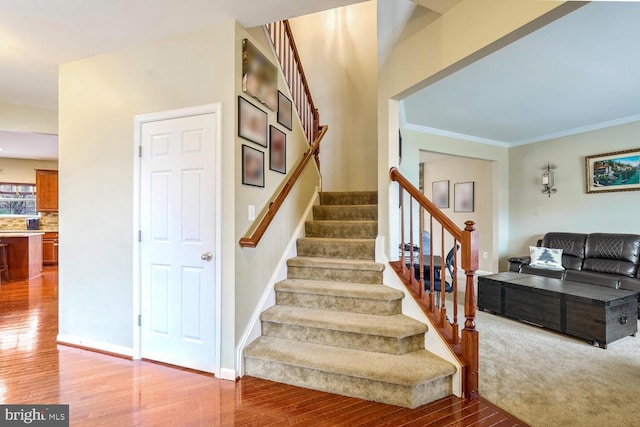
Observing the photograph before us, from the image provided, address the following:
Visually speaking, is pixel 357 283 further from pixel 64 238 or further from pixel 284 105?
pixel 64 238

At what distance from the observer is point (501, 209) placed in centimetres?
612

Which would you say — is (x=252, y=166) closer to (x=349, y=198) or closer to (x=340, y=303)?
(x=340, y=303)

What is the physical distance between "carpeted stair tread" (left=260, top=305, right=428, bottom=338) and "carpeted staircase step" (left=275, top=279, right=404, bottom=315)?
53 mm

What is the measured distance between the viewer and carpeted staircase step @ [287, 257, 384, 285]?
283cm

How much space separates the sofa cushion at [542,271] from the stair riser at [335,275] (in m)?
3.22

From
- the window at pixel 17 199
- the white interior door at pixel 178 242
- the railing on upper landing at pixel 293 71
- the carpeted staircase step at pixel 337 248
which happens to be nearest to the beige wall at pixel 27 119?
the white interior door at pixel 178 242

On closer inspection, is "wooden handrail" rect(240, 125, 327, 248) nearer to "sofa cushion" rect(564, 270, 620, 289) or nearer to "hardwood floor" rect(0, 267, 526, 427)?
"hardwood floor" rect(0, 267, 526, 427)

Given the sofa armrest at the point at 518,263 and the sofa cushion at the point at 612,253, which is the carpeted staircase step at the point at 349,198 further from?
the sofa cushion at the point at 612,253

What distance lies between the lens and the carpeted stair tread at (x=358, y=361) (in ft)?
6.56

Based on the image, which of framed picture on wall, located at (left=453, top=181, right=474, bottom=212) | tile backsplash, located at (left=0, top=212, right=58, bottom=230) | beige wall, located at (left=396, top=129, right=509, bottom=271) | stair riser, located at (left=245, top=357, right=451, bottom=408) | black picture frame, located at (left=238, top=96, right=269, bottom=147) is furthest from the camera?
tile backsplash, located at (left=0, top=212, right=58, bottom=230)

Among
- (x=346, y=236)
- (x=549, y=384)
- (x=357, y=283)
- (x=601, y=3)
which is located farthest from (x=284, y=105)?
(x=549, y=384)

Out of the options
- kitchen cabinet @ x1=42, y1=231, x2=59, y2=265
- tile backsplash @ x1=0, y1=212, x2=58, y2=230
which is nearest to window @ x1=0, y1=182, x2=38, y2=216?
tile backsplash @ x1=0, y1=212, x2=58, y2=230

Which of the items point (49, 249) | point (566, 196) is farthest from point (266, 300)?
point (49, 249)

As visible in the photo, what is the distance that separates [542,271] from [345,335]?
3763mm
